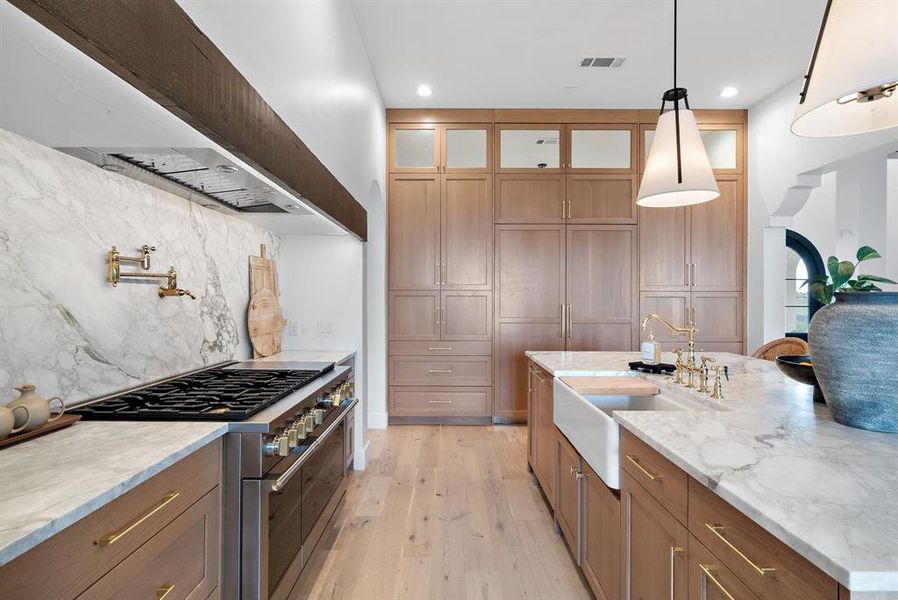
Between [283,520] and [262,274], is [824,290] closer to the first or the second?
[283,520]

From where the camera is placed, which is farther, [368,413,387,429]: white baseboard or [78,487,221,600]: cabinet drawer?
[368,413,387,429]: white baseboard

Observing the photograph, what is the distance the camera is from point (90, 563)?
0.84 meters

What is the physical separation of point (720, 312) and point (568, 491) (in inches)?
131

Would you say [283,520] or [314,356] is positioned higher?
[314,356]

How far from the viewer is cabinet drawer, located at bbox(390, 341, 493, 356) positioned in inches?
178

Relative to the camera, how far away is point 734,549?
892 mm

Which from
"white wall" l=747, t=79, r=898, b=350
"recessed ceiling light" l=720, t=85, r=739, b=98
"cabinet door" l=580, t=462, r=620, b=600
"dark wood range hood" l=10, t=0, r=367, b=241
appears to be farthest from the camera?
"recessed ceiling light" l=720, t=85, r=739, b=98

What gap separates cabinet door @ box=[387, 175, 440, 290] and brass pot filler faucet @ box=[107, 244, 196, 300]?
2511 millimetres

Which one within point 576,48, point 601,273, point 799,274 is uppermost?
point 576,48

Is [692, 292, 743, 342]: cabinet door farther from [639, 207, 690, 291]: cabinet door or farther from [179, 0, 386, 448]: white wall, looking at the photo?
[179, 0, 386, 448]: white wall

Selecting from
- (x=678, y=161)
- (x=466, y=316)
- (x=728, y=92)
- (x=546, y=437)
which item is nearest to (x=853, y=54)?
(x=678, y=161)

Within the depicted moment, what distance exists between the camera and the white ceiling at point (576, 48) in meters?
2.99

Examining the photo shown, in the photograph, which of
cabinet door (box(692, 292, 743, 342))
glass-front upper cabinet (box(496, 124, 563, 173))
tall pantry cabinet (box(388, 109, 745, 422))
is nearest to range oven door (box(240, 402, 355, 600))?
tall pantry cabinet (box(388, 109, 745, 422))

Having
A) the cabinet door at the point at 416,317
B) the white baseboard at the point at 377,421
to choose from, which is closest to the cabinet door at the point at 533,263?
the cabinet door at the point at 416,317
